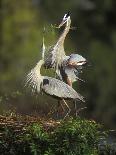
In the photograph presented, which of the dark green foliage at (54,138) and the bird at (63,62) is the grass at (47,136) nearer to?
the dark green foliage at (54,138)

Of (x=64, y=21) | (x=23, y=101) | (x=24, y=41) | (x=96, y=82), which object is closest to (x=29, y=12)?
(x=24, y=41)

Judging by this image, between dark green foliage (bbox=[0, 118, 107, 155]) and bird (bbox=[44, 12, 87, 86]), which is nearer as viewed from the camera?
dark green foliage (bbox=[0, 118, 107, 155])

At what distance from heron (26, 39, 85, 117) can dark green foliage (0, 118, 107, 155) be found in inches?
17.1

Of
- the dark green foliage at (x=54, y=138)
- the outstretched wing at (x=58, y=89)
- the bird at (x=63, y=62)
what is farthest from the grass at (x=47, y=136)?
the bird at (x=63, y=62)

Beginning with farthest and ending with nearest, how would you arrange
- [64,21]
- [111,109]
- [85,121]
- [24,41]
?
[24,41] < [111,109] < [64,21] < [85,121]

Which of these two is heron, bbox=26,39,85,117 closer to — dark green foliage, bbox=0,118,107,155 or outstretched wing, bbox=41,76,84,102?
outstretched wing, bbox=41,76,84,102

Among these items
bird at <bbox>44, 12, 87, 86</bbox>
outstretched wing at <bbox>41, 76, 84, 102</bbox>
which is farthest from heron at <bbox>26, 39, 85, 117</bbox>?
bird at <bbox>44, 12, 87, 86</bbox>

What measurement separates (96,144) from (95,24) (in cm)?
3357

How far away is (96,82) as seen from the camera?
3431 centimetres

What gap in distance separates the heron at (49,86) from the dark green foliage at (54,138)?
1.42 ft

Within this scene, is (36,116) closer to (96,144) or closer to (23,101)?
(96,144)

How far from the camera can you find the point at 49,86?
11.0 meters

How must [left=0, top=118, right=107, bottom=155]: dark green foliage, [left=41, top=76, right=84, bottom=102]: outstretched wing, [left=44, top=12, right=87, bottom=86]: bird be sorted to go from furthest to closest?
[left=44, top=12, right=87, bottom=86]: bird
[left=41, top=76, right=84, bottom=102]: outstretched wing
[left=0, top=118, right=107, bottom=155]: dark green foliage

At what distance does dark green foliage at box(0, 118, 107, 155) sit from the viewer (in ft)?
33.9
